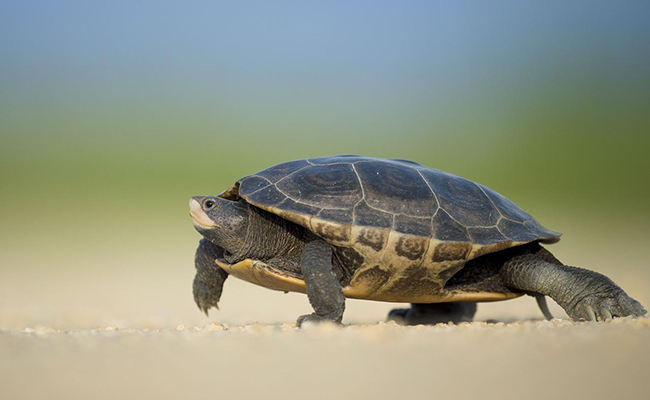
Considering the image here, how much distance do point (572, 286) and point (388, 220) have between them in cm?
188

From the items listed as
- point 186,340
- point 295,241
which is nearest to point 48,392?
point 186,340

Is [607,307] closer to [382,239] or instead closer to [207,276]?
[382,239]

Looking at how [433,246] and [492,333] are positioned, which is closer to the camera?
[492,333]

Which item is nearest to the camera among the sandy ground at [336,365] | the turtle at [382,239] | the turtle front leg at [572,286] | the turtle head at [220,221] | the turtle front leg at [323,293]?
the sandy ground at [336,365]

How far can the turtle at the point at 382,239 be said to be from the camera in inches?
176

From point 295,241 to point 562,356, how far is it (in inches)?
112

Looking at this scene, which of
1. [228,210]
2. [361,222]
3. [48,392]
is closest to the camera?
[48,392]

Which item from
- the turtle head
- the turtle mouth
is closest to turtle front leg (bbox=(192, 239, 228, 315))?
the turtle head

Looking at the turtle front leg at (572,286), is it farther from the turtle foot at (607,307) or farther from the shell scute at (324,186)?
the shell scute at (324,186)

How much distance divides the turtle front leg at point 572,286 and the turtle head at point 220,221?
2512 mm

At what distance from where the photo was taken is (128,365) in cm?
245

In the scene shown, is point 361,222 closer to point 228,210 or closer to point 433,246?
point 433,246

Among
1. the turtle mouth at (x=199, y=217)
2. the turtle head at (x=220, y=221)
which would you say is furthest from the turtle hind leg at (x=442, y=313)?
the turtle mouth at (x=199, y=217)

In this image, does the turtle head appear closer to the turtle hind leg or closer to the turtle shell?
the turtle shell
